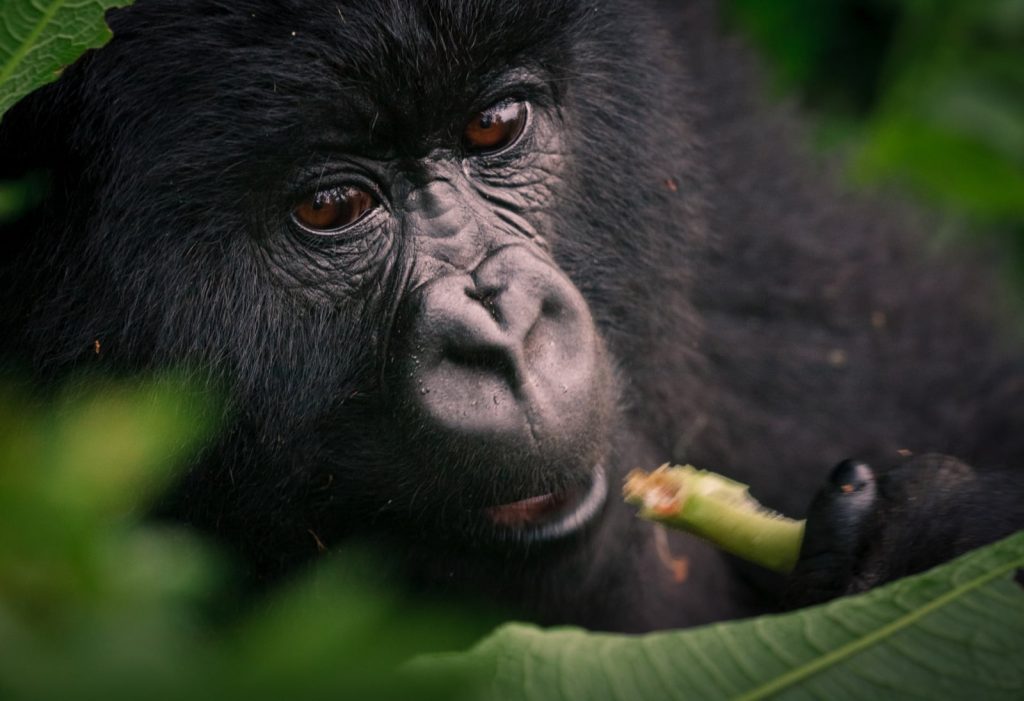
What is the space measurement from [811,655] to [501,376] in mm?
964

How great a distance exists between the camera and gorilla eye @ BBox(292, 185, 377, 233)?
2066mm

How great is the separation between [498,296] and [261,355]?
420 mm

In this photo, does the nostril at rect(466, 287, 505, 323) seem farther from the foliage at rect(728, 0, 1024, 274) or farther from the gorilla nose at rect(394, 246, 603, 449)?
the foliage at rect(728, 0, 1024, 274)

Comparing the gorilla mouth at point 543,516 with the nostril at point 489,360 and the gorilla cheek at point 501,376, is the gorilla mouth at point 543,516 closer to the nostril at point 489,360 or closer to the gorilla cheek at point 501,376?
the gorilla cheek at point 501,376

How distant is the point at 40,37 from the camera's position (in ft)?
4.00

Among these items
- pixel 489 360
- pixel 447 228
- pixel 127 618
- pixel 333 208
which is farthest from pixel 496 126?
pixel 127 618

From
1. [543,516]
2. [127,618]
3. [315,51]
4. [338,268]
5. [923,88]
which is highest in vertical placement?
[127,618]

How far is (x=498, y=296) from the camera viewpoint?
196 cm

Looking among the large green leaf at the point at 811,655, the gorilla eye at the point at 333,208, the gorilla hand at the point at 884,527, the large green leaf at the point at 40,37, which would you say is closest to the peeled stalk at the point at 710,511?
the gorilla hand at the point at 884,527

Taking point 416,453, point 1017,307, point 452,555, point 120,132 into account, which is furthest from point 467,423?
point 1017,307

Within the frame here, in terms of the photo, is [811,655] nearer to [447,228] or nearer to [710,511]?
[710,511]

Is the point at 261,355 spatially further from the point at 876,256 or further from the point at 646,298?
the point at 876,256

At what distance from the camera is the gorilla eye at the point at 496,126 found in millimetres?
2225

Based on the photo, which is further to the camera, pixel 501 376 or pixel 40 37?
pixel 501 376
